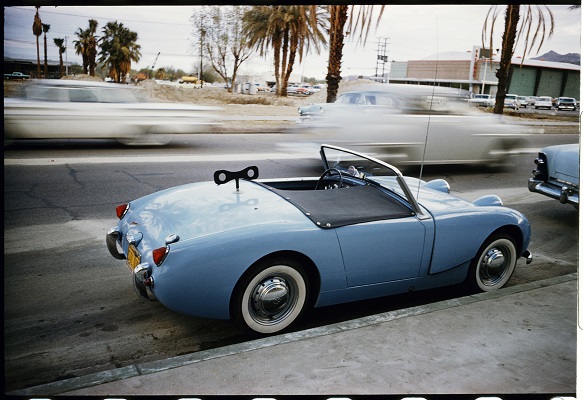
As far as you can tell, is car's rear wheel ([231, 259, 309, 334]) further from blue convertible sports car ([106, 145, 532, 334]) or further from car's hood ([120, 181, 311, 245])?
car's hood ([120, 181, 311, 245])

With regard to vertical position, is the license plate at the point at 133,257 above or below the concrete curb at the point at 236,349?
above

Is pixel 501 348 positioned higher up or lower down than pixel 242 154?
lower down

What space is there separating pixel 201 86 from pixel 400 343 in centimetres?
254

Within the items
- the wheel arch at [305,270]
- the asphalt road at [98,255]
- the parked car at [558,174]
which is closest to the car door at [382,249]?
the wheel arch at [305,270]

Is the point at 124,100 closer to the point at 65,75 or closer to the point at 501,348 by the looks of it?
the point at 65,75

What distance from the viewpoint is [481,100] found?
4.88 m

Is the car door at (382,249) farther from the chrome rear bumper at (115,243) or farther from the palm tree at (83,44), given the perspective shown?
the palm tree at (83,44)

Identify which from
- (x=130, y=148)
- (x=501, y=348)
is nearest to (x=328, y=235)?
(x=501, y=348)

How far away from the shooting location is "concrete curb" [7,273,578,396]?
224 centimetres

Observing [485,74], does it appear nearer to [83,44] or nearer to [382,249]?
[382,249]

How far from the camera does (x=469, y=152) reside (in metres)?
5.59

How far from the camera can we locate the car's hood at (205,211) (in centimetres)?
270

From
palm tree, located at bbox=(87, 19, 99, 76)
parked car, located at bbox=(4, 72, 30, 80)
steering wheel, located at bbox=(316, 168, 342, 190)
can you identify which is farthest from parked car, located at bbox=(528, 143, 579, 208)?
parked car, located at bbox=(4, 72, 30, 80)

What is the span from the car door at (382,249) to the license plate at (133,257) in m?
1.13
